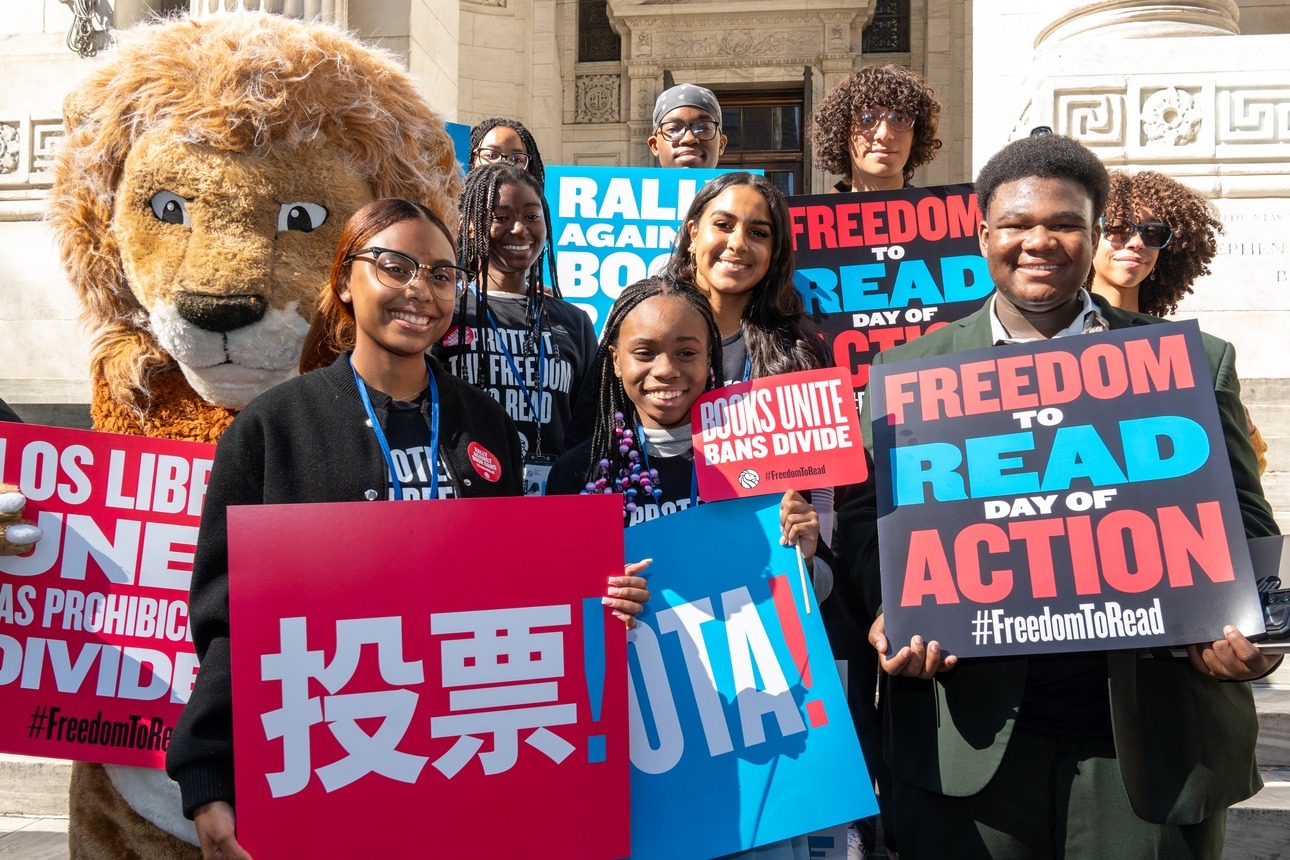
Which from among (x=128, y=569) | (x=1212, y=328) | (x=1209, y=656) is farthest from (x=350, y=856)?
(x=1212, y=328)

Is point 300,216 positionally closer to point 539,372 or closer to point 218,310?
point 218,310

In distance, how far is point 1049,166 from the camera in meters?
2.21

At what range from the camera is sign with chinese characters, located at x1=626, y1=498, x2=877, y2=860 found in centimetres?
224

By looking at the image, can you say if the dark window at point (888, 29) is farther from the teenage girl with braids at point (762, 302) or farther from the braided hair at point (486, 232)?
the teenage girl with braids at point (762, 302)

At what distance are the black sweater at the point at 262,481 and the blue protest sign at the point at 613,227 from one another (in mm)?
2399

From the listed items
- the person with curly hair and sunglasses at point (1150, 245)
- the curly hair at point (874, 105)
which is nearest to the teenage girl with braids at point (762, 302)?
the person with curly hair and sunglasses at point (1150, 245)

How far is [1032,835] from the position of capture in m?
2.10

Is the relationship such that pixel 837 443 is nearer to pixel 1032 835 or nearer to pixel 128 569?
pixel 1032 835

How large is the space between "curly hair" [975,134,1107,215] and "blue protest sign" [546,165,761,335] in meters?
2.31

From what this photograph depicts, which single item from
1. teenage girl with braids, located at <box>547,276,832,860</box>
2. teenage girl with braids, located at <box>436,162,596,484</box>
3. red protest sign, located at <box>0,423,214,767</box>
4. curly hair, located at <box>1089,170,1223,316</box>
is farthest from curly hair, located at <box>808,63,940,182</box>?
red protest sign, located at <box>0,423,214,767</box>

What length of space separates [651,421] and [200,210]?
3.59ft

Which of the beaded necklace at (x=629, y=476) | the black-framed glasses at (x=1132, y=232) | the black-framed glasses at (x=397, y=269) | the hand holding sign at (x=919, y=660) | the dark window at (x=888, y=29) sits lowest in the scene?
the hand holding sign at (x=919, y=660)

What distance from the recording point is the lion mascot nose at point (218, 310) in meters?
2.47

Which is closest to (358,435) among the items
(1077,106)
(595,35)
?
(1077,106)
